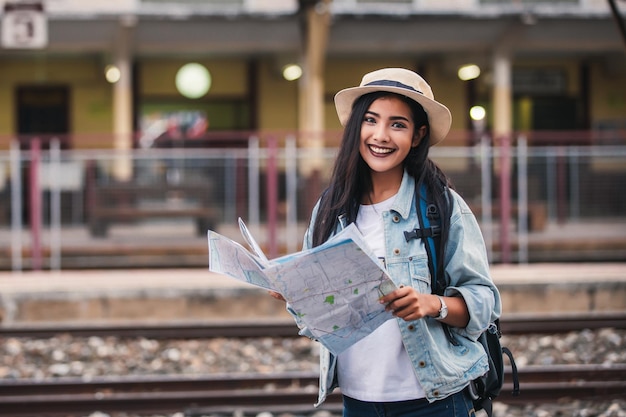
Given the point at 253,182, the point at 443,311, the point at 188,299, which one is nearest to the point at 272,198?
the point at 253,182

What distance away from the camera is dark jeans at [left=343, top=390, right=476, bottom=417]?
8.79 ft

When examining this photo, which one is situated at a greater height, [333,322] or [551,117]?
[551,117]

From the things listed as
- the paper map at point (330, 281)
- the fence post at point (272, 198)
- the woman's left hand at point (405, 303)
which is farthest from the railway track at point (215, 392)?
the fence post at point (272, 198)

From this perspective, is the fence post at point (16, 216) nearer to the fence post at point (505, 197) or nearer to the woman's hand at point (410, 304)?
the fence post at point (505, 197)

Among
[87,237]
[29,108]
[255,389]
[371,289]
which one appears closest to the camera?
[371,289]

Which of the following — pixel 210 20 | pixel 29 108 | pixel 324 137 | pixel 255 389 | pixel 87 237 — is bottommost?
pixel 255 389

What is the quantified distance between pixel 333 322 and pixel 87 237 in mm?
10068

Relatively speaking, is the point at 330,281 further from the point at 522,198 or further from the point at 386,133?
the point at 522,198

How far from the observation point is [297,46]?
1773cm

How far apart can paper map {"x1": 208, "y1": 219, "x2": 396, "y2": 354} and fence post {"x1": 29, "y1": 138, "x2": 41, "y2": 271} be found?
9.68 m

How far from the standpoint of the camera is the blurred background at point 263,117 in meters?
12.0

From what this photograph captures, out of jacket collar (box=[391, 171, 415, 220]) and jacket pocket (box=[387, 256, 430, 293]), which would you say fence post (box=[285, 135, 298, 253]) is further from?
jacket pocket (box=[387, 256, 430, 293])

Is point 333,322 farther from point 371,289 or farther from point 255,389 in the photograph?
point 255,389

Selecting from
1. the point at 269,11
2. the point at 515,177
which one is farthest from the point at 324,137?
the point at 269,11
